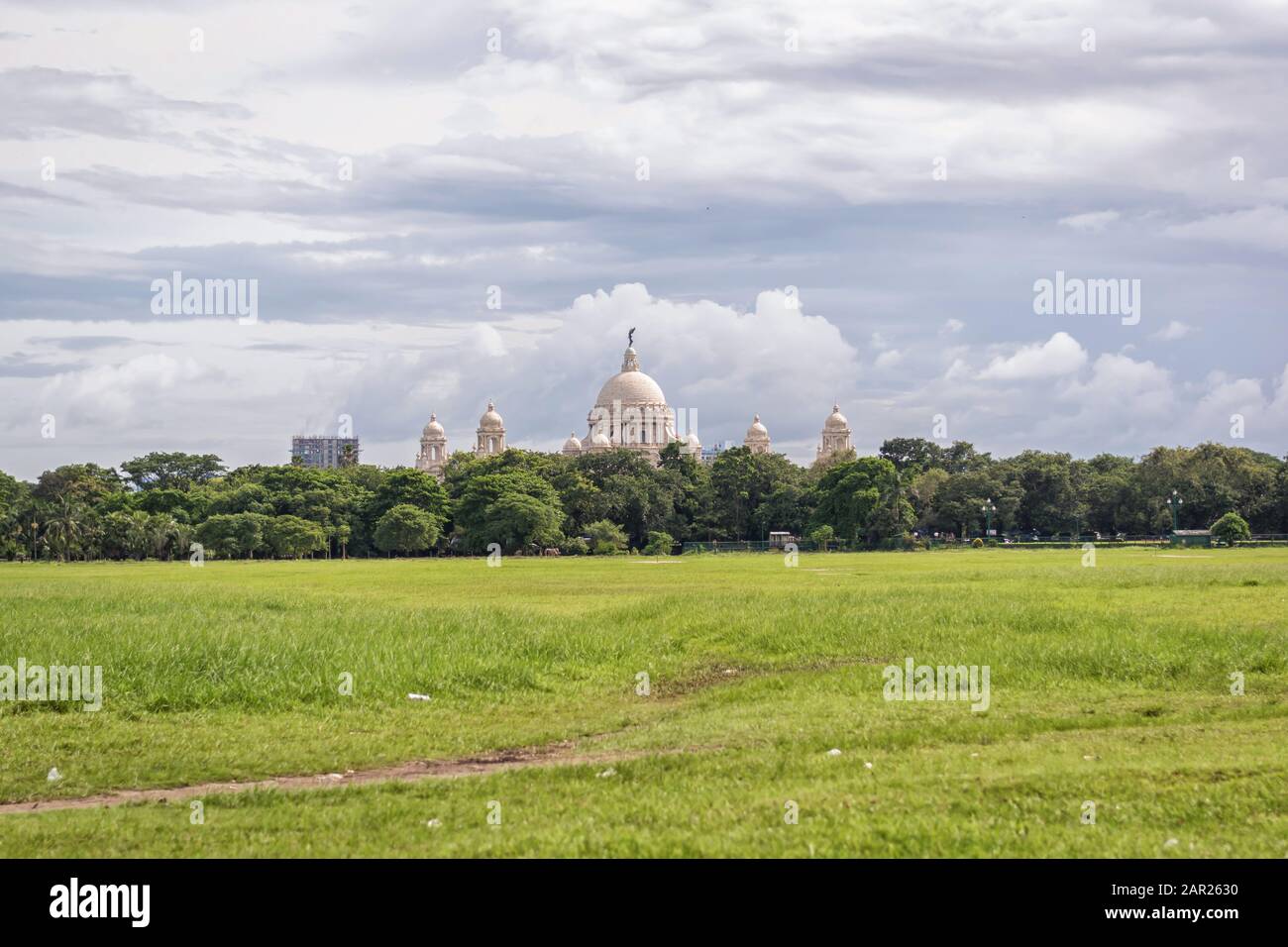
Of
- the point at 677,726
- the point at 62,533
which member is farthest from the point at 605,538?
the point at 677,726

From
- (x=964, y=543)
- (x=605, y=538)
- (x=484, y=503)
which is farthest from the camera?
(x=964, y=543)

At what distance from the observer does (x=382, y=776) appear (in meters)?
16.1

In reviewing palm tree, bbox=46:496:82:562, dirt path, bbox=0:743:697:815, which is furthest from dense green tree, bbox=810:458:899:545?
dirt path, bbox=0:743:697:815

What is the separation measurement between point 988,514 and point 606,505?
109ft

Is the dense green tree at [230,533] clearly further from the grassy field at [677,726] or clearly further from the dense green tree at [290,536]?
the grassy field at [677,726]

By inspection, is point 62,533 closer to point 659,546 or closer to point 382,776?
point 659,546

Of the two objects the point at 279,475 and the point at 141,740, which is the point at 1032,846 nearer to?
the point at 141,740

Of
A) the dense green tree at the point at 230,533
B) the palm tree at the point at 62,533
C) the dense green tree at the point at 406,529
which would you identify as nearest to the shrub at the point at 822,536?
the dense green tree at the point at 406,529

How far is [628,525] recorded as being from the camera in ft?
404

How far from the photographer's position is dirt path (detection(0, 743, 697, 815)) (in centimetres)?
1477

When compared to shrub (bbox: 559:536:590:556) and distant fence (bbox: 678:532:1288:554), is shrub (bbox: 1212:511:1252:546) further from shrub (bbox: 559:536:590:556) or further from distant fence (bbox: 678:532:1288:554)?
shrub (bbox: 559:536:590:556)

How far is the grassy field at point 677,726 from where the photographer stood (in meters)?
12.1

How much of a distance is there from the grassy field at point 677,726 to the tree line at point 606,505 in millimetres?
68507
